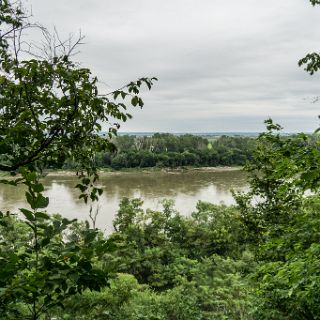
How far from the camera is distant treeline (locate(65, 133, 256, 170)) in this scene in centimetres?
7712

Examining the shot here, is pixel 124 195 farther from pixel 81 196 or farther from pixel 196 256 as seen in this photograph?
pixel 81 196

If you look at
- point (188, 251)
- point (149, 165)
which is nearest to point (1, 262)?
point (188, 251)

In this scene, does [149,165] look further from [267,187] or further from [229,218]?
[267,187]

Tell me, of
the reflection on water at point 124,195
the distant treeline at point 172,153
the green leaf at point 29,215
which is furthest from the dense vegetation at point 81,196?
the distant treeline at point 172,153

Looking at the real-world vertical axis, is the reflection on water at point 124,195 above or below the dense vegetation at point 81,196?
below

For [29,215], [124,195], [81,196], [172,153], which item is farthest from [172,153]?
[29,215]

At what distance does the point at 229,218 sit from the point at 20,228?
13.2 metres

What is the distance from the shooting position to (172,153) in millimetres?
82688

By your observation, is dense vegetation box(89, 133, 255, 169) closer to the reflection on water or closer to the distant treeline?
the distant treeline

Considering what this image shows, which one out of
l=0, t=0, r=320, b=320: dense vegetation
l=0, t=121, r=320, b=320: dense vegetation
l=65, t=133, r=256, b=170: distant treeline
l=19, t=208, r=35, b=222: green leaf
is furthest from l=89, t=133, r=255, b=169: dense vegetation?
l=19, t=208, r=35, b=222: green leaf

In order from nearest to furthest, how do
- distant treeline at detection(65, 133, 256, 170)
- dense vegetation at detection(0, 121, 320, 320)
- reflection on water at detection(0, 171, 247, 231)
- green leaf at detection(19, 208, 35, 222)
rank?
1. green leaf at detection(19, 208, 35, 222)
2. dense vegetation at detection(0, 121, 320, 320)
3. reflection on water at detection(0, 171, 247, 231)
4. distant treeline at detection(65, 133, 256, 170)

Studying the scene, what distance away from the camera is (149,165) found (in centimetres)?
7988

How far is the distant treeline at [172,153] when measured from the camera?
77125 millimetres

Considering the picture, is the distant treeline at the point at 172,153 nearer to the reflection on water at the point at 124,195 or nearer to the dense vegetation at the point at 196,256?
A: the reflection on water at the point at 124,195
